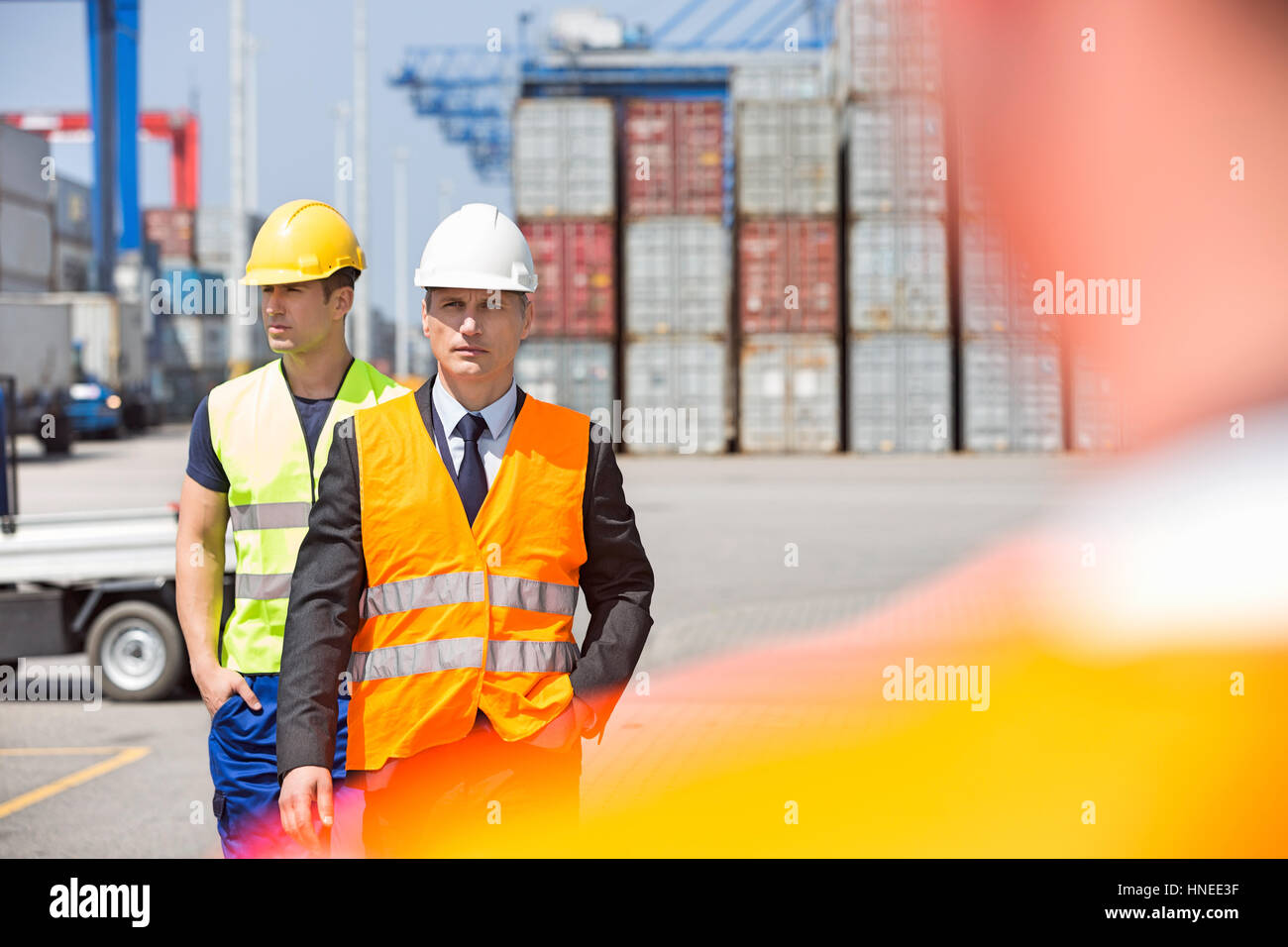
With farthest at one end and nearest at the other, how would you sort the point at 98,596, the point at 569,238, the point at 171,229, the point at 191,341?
the point at 171,229, the point at 191,341, the point at 569,238, the point at 98,596

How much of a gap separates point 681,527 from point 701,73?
2872cm

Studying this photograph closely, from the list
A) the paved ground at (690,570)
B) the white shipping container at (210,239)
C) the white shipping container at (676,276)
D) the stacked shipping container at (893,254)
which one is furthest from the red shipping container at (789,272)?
the white shipping container at (210,239)

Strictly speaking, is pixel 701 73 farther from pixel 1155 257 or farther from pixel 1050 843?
pixel 1050 843

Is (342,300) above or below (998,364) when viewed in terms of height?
below

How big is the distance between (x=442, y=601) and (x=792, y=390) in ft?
115

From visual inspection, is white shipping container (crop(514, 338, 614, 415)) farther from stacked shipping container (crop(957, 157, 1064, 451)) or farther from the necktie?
the necktie

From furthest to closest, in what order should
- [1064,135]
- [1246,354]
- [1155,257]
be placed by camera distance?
[1064,135], [1155,257], [1246,354]

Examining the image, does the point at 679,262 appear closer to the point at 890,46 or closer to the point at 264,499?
the point at 890,46

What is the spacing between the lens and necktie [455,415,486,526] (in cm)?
283

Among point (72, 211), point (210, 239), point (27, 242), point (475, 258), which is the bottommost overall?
point (475, 258)

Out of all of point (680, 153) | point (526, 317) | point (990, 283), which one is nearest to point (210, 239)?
point (680, 153)

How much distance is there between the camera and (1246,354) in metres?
7.04

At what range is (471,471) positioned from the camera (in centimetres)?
285
